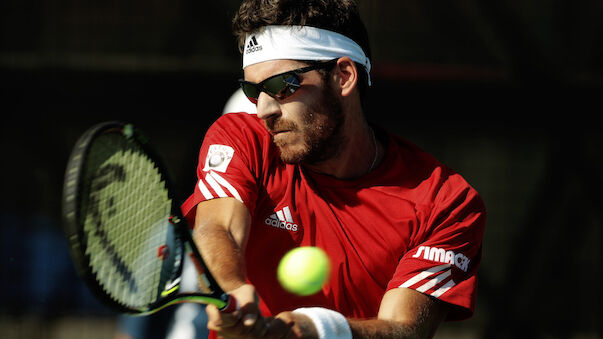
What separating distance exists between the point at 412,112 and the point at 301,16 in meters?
2.50

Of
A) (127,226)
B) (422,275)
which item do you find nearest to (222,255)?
(127,226)

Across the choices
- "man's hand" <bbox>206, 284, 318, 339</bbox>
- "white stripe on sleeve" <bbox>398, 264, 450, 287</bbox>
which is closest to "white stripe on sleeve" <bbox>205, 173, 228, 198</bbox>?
"man's hand" <bbox>206, 284, 318, 339</bbox>

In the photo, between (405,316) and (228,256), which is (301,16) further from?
(405,316)

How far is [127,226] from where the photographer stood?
82.9 inches

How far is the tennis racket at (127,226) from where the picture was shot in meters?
1.83

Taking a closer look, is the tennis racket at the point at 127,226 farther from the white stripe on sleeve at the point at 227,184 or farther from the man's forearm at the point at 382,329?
the man's forearm at the point at 382,329

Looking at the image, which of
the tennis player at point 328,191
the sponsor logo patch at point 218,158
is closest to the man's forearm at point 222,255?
the tennis player at point 328,191

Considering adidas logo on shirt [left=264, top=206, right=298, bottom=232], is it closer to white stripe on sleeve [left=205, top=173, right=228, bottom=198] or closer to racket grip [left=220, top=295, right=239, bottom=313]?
white stripe on sleeve [left=205, top=173, right=228, bottom=198]

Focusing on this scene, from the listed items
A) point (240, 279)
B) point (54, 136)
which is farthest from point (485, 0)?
point (240, 279)

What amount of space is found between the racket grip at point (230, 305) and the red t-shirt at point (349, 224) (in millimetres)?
609

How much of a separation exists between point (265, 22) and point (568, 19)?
3022mm

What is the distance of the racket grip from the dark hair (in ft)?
3.17

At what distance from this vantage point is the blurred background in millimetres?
4906

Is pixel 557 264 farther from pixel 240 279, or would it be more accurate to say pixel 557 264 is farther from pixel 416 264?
pixel 240 279
